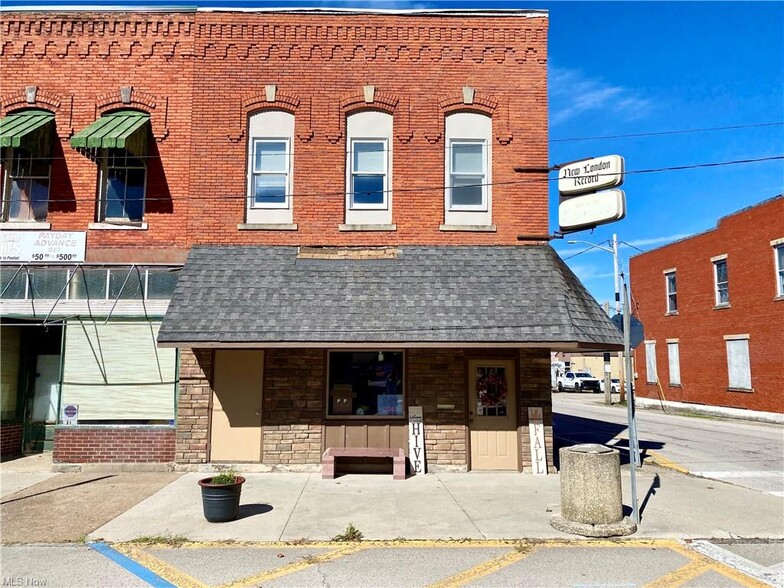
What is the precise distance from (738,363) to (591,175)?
57.6 ft

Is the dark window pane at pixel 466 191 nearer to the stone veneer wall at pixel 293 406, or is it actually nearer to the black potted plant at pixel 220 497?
the stone veneer wall at pixel 293 406

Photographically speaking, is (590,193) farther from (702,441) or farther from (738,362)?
(738,362)

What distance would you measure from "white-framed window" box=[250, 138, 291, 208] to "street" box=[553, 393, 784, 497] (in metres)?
9.44

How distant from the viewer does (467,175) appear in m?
12.0

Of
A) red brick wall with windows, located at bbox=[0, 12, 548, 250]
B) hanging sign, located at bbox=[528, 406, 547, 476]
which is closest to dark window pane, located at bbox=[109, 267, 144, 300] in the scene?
red brick wall with windows, located at bbox=[0, 12, 548, 250]

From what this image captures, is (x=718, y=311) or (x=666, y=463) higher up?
(x=718, y=311)

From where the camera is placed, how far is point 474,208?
468 inches

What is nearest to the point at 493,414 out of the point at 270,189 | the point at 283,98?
the point at 270,189

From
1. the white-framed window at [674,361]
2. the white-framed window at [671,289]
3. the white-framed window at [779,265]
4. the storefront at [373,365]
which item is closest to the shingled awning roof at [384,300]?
→ the storefront at [373,365]

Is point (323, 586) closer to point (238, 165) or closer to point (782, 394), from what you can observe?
point (238, 165)

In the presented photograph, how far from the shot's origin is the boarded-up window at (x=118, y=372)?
36.3 ft

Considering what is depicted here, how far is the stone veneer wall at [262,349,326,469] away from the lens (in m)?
10.9

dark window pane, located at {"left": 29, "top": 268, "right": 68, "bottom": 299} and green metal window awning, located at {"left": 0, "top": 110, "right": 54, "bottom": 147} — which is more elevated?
green metal window awning, located at {"left": 0, "top": 110, "right": 54, "bottom": 147}

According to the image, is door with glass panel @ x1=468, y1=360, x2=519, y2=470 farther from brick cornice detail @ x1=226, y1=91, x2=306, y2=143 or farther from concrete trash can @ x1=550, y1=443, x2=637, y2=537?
brick cornice detail @ x1=226, y1=91, x2=306, y2=143
